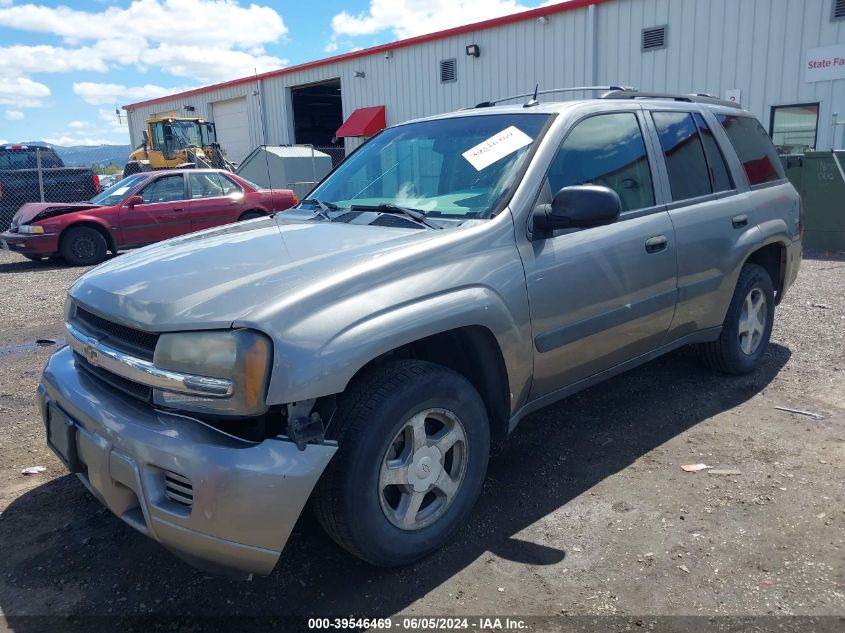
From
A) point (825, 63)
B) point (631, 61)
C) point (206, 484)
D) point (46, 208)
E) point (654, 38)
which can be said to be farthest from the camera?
point (631, 61)

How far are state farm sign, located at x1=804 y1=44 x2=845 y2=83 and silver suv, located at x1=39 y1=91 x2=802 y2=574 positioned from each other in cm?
1159

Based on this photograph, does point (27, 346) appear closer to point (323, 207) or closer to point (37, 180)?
point (323, 207)

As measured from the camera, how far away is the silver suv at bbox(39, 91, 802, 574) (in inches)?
88.4

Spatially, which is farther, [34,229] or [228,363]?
[34,229]

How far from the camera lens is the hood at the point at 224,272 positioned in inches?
93.2

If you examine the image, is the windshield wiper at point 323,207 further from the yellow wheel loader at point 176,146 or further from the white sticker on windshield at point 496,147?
the yellow wheel loader at point 176,146

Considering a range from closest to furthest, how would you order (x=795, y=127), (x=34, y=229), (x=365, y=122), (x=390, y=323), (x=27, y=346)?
(x=390, y=323) → (x=27, y=346) → (x=34, y=229) → (x=795, y=127) → (x=365, y=122)

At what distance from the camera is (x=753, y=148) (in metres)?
4.77

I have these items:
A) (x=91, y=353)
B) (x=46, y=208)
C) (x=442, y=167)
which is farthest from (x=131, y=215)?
(x=91, y=353)

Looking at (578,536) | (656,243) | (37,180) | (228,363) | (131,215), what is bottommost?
(578,536)

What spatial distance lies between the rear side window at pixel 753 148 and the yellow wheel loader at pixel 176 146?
22.7 m

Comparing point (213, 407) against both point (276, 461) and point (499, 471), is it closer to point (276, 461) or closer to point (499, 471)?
point (276, 461)

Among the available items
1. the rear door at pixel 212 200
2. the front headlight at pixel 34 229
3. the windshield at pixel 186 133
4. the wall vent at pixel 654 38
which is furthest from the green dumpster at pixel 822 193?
the windshield at pixel 186 133

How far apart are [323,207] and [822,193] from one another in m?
9.80
